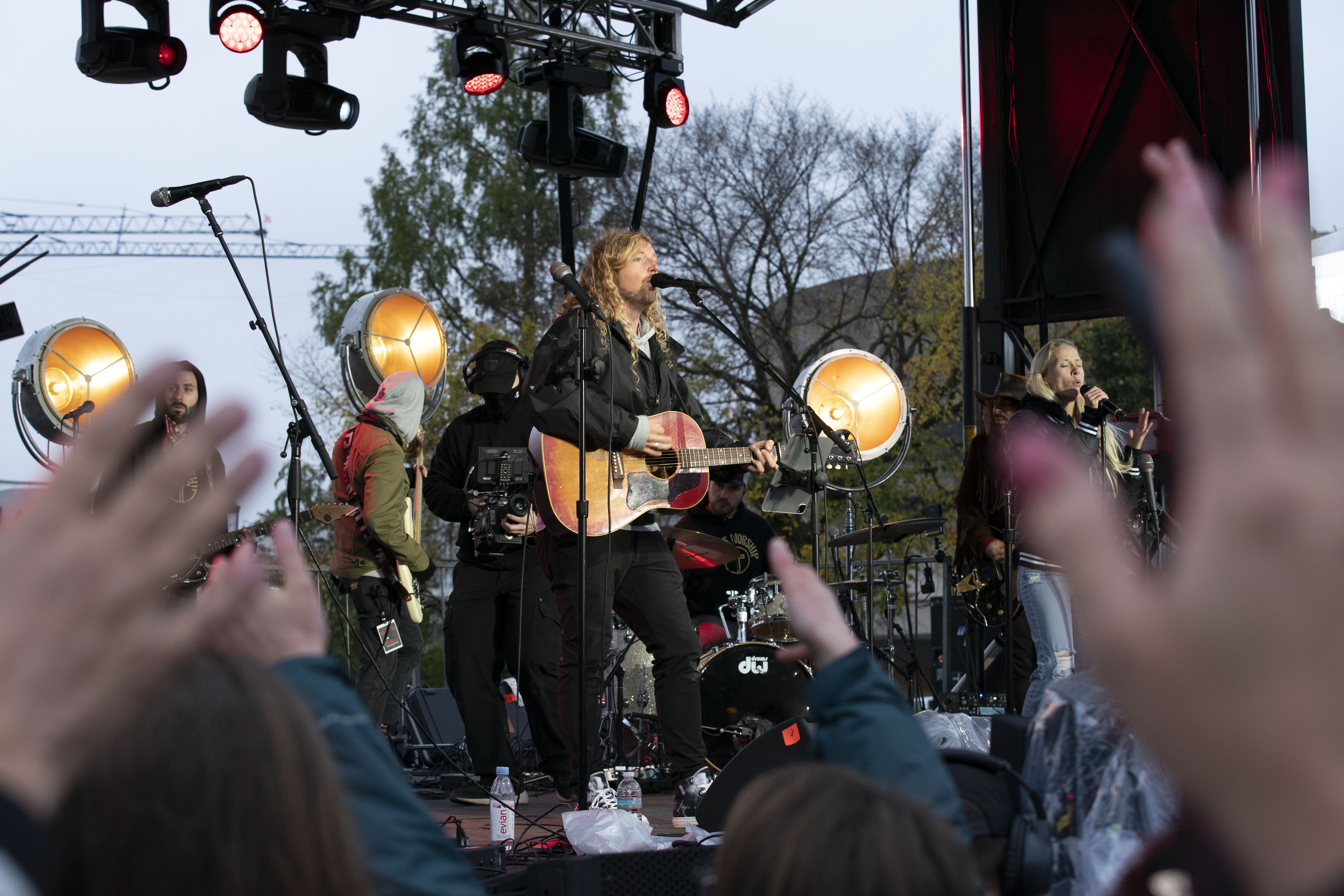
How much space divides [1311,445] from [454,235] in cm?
2454

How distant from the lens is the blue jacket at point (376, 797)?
1138 millimetres

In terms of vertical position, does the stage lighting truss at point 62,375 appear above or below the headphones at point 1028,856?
above

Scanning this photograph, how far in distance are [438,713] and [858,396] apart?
13.5ft

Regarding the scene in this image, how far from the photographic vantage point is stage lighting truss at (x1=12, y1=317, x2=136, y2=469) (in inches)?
319

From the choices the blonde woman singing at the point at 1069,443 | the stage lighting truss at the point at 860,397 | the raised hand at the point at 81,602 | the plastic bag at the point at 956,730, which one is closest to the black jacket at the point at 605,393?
the plastic bag at the point at 956,730

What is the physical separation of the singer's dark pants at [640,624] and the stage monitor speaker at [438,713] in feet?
12.8

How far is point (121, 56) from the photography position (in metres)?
6.93

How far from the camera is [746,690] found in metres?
6.31

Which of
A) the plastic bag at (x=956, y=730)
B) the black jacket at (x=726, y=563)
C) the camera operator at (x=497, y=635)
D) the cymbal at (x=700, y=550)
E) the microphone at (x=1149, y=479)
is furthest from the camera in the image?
the black jacket at (x=726, y=563)

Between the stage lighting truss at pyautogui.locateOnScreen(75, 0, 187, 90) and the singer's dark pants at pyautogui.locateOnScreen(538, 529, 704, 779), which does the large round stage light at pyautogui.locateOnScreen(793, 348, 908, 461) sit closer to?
the singer's dark pants at pyautogui.locateOnScreen(538, 529, 704, 779)

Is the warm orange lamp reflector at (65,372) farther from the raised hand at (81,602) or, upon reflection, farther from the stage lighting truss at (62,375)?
the raised hand at (81,602)

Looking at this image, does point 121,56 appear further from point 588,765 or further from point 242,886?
point 242,886

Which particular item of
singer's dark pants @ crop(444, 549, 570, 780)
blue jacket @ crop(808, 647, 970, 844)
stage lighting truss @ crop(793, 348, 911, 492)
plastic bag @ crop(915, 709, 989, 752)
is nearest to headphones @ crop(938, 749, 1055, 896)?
blue jacket @ crop(808, 647, 970, 844)

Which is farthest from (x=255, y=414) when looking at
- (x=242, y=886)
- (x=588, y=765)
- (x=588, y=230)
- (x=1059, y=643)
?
(x=588, y=230)
